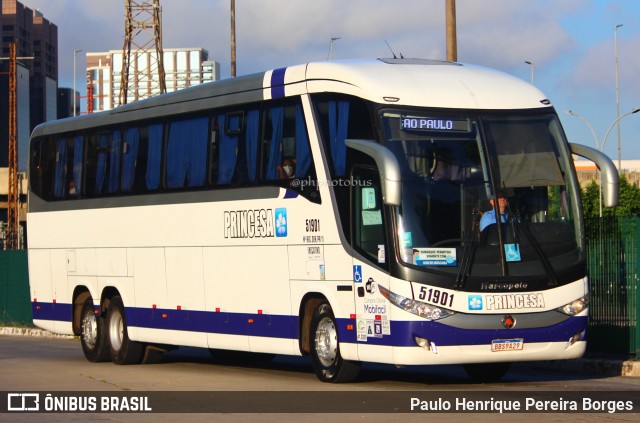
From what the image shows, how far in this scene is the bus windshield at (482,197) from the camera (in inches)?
564

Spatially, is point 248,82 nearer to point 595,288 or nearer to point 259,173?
point 259,173

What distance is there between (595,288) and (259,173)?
16.6 feet

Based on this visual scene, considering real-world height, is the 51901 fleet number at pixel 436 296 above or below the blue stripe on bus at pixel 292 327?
above

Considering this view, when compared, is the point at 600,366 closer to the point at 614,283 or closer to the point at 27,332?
the point at 614,283

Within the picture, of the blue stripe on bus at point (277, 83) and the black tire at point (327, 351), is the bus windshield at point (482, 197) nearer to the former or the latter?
the black tire at point (327, 351)

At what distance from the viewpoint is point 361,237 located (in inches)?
590

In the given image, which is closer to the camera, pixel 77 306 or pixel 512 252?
pixel 512 252

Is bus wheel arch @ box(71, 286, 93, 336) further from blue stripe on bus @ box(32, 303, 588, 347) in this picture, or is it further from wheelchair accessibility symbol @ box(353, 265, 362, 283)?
wheelchair accessibility symbol @ box(353, 265, 362, 283)

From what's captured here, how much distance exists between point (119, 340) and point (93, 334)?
3.15ft

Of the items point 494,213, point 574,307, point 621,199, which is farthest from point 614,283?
point 621,199

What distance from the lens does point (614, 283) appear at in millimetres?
17938

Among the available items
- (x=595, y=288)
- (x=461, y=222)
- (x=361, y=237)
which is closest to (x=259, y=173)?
(x=361, y=237)

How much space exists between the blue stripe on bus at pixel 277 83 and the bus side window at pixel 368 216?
2.08 metres

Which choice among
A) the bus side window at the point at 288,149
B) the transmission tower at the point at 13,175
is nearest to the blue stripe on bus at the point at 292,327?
the bus side window at the point at 288,149
